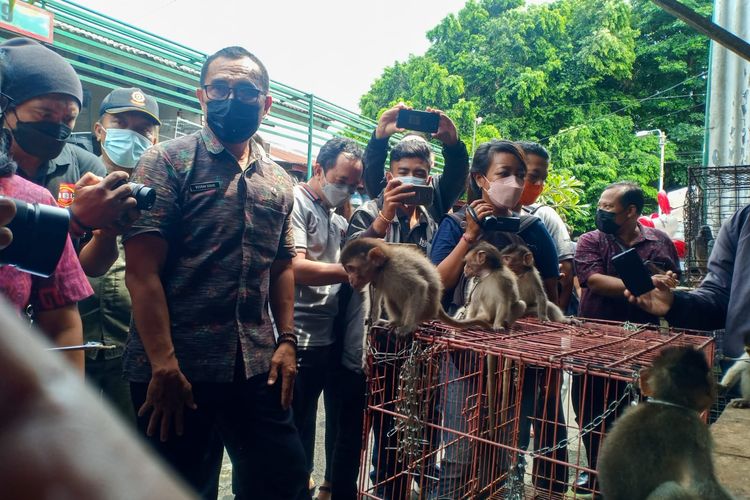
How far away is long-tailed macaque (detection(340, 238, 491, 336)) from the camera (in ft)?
10.1

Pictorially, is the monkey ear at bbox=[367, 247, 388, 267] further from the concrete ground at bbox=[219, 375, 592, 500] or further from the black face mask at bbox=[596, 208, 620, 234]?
the black face mask at bbox=[596, 208, 620, 234]

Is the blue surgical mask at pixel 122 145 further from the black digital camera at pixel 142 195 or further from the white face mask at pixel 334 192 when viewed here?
the black digital camera at pixel 142 195

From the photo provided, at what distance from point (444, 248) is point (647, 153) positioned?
23.6 m

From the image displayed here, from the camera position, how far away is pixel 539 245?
3666mm

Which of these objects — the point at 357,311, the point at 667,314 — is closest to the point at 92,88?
the point at 357,311

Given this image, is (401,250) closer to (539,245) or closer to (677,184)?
(539,245)

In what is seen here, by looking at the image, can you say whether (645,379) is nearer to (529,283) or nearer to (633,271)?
(633,271)

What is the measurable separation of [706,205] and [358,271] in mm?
3666

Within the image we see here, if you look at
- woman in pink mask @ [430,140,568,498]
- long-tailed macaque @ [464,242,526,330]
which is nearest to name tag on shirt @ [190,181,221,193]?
woman in pink mask @ [430,140,568,498]

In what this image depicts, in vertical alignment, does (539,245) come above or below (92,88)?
below

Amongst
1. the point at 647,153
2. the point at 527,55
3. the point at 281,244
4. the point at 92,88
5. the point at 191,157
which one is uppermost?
the point at 527,55

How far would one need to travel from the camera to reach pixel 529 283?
3789 millimetres

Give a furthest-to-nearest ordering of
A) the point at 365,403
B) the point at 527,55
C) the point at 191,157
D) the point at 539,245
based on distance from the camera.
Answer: the point at 527,55
the point at 539,245
the point at 365,403
the point at 191,157

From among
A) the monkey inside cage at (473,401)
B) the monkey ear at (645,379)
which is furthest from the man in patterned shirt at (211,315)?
the monkey ear at (645,379)
